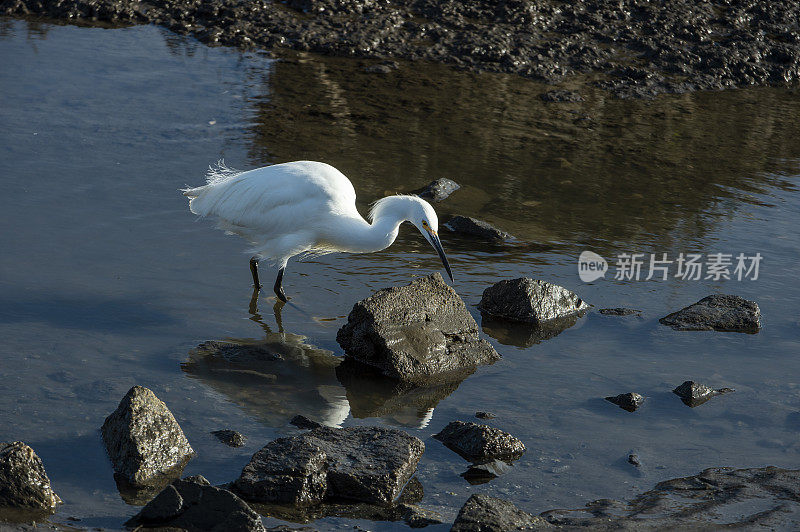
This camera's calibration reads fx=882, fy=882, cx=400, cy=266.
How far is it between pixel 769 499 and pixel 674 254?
352cm

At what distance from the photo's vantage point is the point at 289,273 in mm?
7105

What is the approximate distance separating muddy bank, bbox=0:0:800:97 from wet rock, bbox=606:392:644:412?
7006mm

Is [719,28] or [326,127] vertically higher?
[719,28]

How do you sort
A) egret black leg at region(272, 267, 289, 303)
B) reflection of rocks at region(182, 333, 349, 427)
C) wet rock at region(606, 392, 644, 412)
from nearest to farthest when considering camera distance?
reflection of rocks at region(182, 333, 349, 427), wet rock at region(606, 392, 644, 412), egret black leg at region(272, 267, 289, 303)

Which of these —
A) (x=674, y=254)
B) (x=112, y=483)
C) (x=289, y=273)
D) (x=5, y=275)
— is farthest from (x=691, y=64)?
(x=112, y=483)

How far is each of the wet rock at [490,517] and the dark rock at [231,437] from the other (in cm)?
128

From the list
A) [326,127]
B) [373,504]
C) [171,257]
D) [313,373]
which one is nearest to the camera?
[373,504]

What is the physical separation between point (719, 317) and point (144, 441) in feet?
13.6

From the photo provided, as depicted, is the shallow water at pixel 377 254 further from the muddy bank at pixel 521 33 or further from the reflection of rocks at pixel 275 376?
the muddy bank at pixel 521 33

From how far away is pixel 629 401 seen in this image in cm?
523

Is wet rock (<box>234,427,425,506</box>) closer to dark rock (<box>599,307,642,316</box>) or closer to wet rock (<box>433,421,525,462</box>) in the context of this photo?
wet rock (<box>433,421,525,462</box>)

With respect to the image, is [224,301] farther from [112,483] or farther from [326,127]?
[326,127]

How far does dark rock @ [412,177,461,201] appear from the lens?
8219 mm

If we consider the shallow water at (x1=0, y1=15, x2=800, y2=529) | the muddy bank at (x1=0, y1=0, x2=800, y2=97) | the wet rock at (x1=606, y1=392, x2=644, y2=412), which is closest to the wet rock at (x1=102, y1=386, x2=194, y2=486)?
the shallow water at (x1=0, y1=15, x2=800, y2=529)
